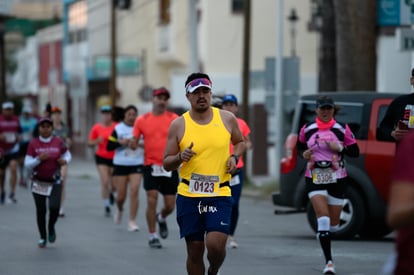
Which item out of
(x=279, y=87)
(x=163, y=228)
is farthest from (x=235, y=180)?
(x=279, y=87)

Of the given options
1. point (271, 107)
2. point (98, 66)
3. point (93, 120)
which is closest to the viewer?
point (271, 107)

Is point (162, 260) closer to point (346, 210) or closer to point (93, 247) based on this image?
point (93, 247)

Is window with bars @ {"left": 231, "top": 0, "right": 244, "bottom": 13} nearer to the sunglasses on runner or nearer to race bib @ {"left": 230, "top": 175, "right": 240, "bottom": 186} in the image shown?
race bib @ {"left": 230, "top": 175, "right": 240, "bottom": 186}

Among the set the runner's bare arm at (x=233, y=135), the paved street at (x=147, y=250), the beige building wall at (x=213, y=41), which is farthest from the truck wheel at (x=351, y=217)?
the beige building wall at (x=213, y=41)

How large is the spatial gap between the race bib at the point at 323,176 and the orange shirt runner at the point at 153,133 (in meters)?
2.63

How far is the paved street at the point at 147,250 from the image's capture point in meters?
11.7

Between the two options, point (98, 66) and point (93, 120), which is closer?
point (98, 66)

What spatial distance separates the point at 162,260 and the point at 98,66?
39.3m

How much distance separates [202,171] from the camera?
9039 mm

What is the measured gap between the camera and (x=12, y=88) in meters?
77.3

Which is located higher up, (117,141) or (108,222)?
(117,141)

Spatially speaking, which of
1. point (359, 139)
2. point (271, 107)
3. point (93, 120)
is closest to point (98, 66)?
point (93, 120)

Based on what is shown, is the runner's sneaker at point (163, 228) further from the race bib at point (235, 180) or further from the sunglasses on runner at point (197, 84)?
the sunglasses on runner at point (197, 84)

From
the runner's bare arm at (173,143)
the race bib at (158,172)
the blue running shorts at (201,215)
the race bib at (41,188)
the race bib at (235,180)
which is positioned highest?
the runner's bare arm at (173,143)
